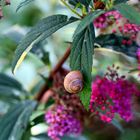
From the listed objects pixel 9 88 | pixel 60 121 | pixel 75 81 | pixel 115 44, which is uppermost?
pixel 75 81

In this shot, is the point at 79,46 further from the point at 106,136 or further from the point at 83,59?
the point at 106,136

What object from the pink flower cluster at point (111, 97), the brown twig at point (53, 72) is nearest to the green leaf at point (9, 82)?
the brown twig at point (53, 72)

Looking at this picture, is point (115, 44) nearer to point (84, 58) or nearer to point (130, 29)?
point (130, 29)

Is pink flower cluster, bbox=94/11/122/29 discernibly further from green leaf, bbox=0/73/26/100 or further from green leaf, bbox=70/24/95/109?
green leaf, bbox=0/73/26/100

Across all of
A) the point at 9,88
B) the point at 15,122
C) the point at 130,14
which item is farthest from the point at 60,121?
the point at 130,14

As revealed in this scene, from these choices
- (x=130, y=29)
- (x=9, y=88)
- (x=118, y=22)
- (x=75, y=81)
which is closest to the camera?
(x=75, y=81)

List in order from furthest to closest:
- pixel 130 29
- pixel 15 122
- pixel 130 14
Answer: pixel 15 122 → pixel 130 29 → pixel 130 14
